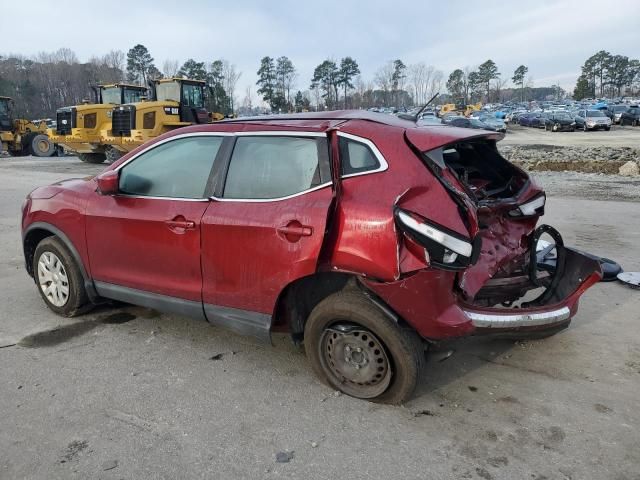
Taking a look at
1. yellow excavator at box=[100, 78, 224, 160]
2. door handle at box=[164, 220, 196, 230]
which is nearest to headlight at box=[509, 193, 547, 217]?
door handle at box=[164, 220, 196, 230]

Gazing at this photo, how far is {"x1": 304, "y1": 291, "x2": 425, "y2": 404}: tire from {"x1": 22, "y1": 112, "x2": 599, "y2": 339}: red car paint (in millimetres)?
121

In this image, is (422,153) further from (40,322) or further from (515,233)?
(40,322)

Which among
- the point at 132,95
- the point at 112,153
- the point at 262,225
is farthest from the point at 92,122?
the point at 262,225

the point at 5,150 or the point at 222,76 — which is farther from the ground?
the point at 222,76

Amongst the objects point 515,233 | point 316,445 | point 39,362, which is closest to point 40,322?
point 39,362

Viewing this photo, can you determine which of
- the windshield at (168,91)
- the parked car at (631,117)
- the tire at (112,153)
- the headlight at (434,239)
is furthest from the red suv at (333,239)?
the parked car at (631,117)

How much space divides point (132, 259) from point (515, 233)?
9.73 feet

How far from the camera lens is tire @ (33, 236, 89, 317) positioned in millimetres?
4277

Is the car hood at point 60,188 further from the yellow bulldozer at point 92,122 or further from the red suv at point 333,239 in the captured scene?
the yellow bulldozer at point 92,122

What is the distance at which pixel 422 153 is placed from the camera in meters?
3.00

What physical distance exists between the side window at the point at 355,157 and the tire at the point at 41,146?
29.1m

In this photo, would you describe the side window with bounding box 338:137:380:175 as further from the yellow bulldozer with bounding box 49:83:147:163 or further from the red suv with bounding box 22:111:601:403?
the yellow bulldozer with bounding box 49:83:147:163

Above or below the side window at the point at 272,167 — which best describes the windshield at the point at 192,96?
above

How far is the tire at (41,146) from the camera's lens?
27.7 metres
